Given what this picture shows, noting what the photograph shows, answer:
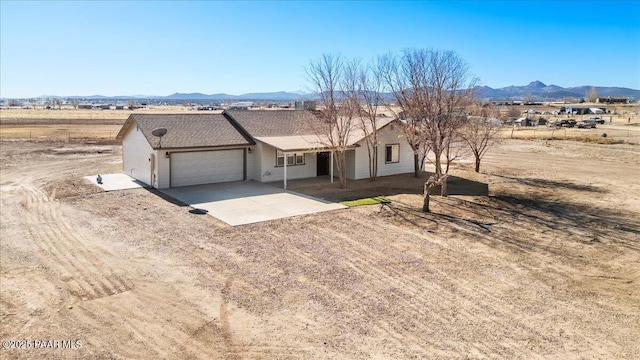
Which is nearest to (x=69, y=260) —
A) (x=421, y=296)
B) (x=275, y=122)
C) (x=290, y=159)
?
(x=421, y=296)

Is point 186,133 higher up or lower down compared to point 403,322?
higher up

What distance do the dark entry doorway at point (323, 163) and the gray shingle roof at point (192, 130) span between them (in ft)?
13.6

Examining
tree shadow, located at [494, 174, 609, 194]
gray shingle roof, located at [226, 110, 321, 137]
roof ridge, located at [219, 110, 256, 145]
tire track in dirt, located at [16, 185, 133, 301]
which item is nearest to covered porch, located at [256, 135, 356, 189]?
roof ridge, located at [219, 110, 256, 145]

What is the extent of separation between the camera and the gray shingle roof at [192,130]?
22.2 metres

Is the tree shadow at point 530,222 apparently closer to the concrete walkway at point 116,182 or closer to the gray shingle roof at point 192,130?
the gray shingle roof at point 192,130

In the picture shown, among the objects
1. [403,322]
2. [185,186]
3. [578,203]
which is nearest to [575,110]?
[578,203]

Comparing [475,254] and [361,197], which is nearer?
[475,254]

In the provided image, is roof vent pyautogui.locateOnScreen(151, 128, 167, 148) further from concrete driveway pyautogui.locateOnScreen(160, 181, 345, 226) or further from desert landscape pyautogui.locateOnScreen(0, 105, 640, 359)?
desert landscape pyautogui.locateOnScreen(0, 105, 640, 359)

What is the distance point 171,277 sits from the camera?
1109 cm

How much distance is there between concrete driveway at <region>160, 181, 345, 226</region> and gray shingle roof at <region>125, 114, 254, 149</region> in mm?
2140

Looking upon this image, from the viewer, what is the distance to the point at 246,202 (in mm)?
18891

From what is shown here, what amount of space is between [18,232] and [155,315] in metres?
8.45

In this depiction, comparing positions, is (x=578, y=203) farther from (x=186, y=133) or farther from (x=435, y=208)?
(x=186, y=133)

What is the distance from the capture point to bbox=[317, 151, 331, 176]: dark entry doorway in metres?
26.1
